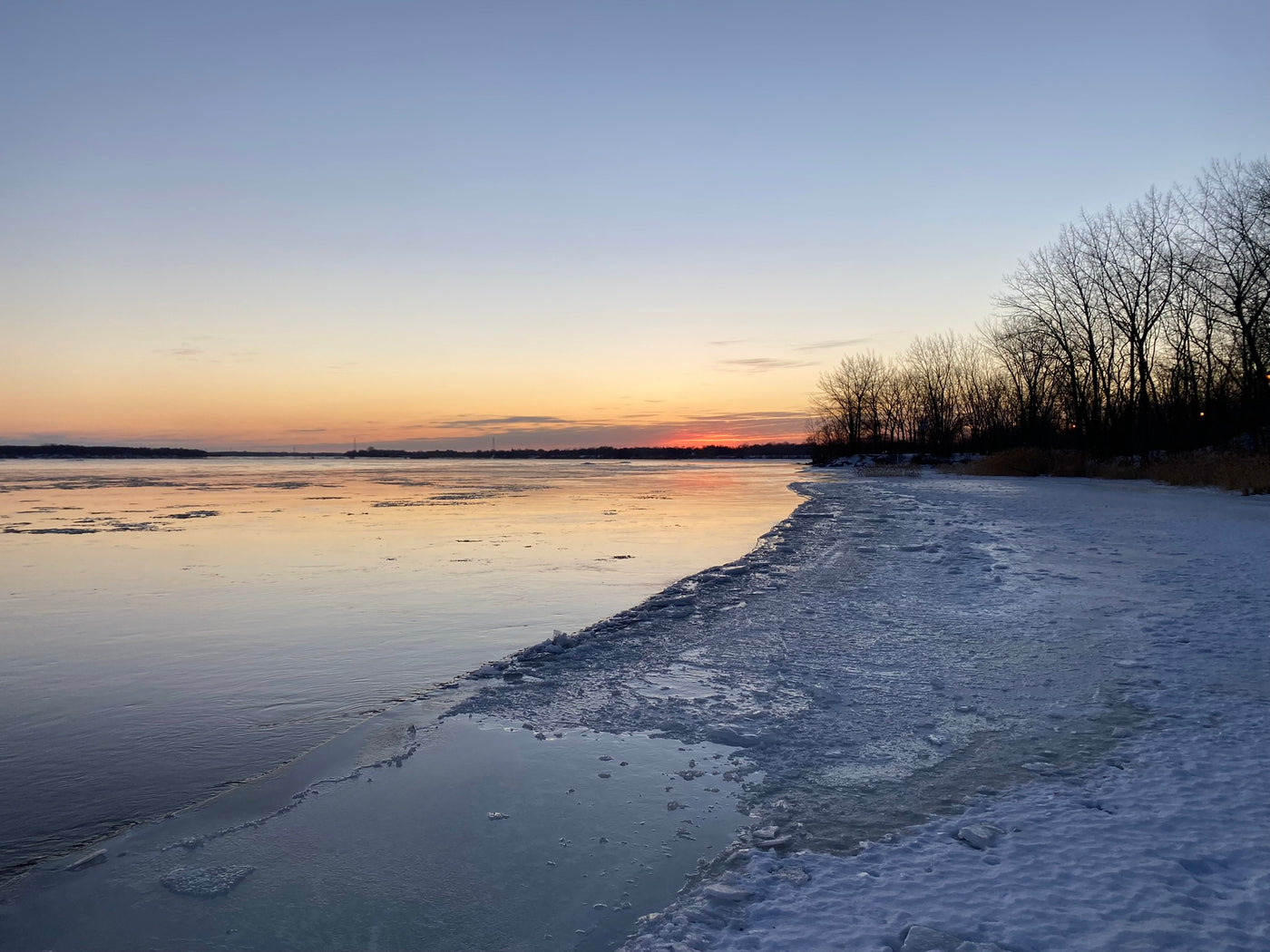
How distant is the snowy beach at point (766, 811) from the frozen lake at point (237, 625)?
0.50m

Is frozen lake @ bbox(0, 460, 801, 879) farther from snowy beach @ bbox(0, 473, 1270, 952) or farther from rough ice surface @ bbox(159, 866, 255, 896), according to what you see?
rough ice surface @ bbox(159, 866, 255, 896)

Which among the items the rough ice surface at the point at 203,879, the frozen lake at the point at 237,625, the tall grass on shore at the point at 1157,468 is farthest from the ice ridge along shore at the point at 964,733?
the tall grass on shore at the point at 1157,468

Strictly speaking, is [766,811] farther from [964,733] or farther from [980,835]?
[964,733]

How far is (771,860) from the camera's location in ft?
9.53

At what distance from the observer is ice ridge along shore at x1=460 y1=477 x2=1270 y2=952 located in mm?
2461

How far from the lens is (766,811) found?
3379mm

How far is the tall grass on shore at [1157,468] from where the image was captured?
64.9 ft

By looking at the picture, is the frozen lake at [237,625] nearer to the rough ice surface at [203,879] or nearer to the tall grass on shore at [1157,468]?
the rough ice surface at [203,879]

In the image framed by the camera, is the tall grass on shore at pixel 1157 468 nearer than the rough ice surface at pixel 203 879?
No

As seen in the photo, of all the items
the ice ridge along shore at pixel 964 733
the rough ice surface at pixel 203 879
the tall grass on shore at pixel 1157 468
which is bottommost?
the rough ice surface at pixel 203 879

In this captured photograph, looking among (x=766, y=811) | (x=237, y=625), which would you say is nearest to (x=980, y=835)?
(x=766, y=811)

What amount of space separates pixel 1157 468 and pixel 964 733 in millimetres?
28636

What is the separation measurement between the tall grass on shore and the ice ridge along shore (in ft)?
43.7

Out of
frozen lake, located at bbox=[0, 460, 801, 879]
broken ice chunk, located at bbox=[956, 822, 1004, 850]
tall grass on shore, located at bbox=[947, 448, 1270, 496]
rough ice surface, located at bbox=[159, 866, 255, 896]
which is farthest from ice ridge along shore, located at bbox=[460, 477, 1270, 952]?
tall grass on shore, located at bbox=[947, 448, 1270, 496]
